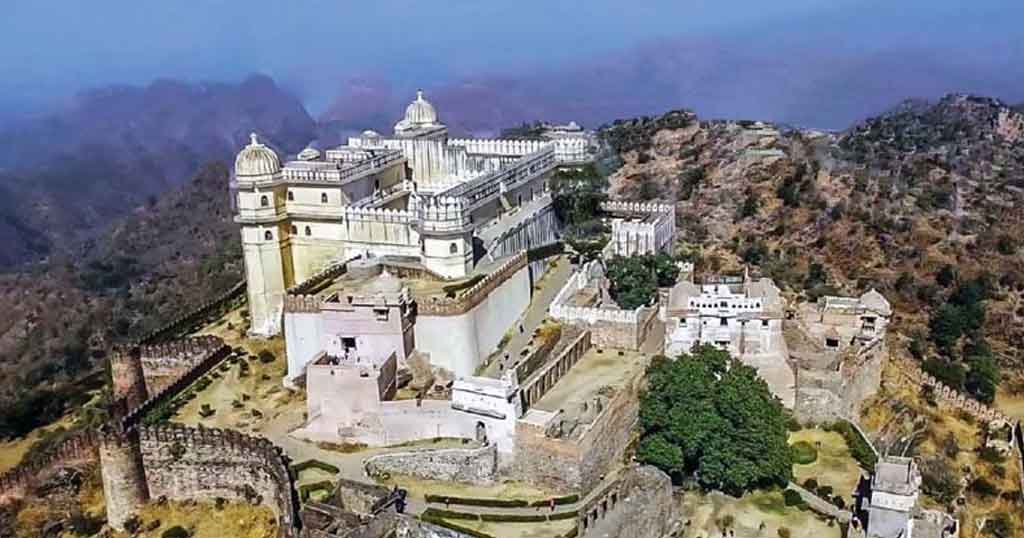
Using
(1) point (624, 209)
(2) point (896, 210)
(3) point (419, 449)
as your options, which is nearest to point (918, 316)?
(2) point (896, 210)

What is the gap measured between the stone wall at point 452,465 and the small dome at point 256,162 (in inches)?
580

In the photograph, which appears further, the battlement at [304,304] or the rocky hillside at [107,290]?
the rocky hillside at [107,290]

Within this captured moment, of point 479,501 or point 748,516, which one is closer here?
point 479,501

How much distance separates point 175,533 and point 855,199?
159 feet

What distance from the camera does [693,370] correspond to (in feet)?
100

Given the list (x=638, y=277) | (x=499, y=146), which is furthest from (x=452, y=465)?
(x=499, y=146)

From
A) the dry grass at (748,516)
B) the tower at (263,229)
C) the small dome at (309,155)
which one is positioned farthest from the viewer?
the small dome at (309,155)

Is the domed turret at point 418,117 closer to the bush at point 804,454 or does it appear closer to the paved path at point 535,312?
the paved path at point 535,312

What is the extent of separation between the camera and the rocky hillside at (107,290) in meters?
54.9

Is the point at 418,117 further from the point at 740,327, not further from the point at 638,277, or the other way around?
the point at 740,327

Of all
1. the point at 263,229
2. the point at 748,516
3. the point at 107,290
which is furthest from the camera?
the point at 107,290

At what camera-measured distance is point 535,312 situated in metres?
37.8

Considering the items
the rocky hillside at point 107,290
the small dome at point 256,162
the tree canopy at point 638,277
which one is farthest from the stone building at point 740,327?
the rocky hillside at point 107,290

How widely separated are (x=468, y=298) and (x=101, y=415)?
18.6m
